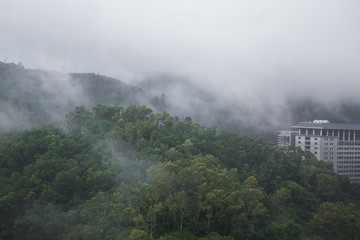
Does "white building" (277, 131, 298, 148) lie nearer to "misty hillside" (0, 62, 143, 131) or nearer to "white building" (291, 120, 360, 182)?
"white building" (291, 120, 360, 182)

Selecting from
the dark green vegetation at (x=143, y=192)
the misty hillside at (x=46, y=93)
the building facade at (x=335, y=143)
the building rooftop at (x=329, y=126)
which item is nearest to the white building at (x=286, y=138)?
the building facade at (x=335, y=143)

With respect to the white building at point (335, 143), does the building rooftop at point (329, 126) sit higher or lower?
higher

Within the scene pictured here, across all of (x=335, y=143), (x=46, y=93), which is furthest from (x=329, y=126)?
(x=46, y=93)

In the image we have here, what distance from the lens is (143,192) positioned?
1308 cm

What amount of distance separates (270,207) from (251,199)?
259cm

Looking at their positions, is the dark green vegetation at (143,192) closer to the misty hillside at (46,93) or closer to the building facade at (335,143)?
the misty hillside at (46,93)

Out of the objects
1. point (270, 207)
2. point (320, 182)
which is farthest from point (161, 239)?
point (320, 182)

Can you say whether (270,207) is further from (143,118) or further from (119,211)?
(143,118)

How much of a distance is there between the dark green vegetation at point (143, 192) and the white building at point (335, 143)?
1553cm

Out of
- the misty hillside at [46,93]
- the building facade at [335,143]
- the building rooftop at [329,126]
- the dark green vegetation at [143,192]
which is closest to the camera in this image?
the dark green vegetation at [143,192]

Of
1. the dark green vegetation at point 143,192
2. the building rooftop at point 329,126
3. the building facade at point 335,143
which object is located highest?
the building rooftop at point 329,126

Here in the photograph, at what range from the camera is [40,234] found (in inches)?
456

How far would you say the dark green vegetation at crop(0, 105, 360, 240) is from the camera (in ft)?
38.2

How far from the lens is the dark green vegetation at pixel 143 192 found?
11641 mm
